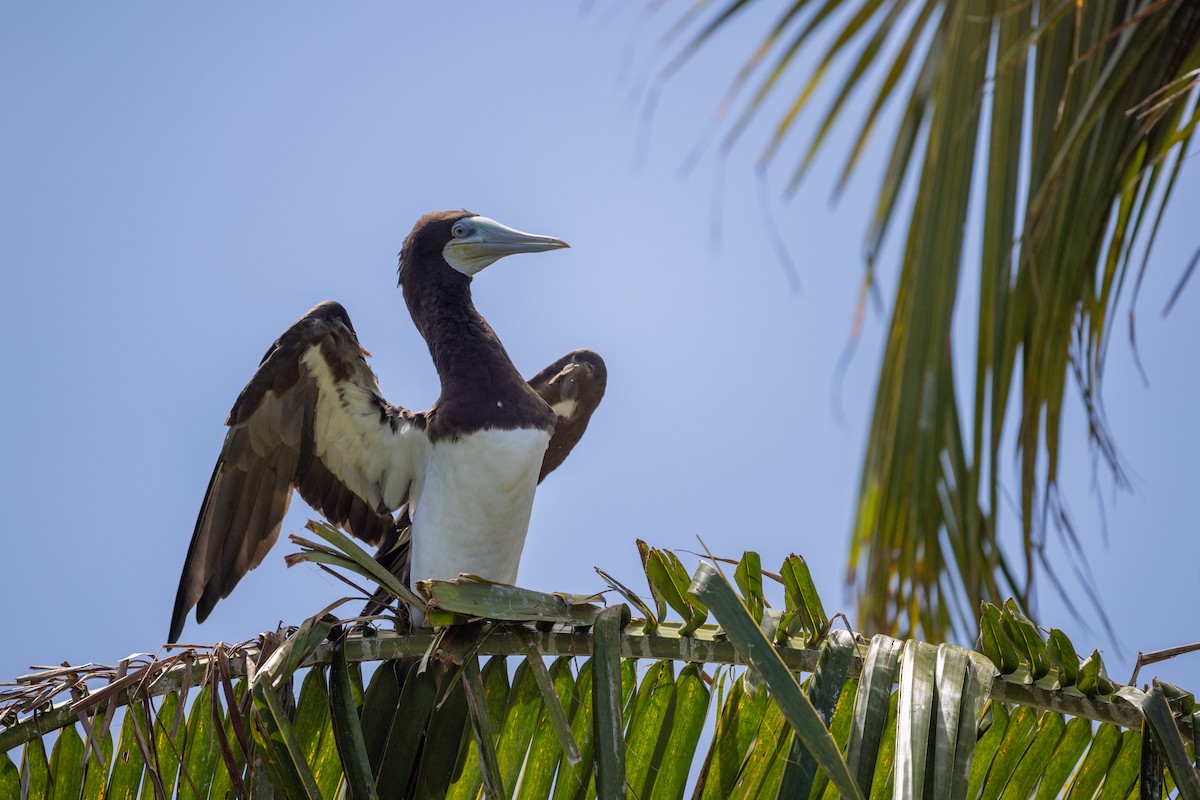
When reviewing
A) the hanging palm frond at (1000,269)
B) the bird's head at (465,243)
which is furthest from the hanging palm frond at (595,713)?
the bird's head at (465,243)

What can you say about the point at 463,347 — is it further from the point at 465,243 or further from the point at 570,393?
the point at 570,393

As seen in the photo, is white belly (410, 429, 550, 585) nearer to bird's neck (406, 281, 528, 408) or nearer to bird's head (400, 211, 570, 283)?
bird's neck (406, 281, 528, 408)

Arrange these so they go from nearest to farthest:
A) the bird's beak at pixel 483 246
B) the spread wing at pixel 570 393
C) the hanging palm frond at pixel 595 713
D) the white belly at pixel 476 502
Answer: the hanging palm frond at pixel 595 713 < the white belly at pixel 476 502 < the bird's beak at pixel 483 246 < the spread wing at pixel 570 393

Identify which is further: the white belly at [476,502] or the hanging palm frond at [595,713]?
the white belly at [476,502]

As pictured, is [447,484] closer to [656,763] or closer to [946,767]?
[656,763]

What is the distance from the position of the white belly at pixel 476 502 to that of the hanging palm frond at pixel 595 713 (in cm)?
122

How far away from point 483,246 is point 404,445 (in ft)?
1.98

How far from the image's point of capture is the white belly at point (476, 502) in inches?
125

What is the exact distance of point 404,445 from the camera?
141 inches

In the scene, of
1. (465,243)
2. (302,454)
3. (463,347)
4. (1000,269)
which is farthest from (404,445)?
(1000,269)

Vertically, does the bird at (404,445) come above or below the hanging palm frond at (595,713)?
above

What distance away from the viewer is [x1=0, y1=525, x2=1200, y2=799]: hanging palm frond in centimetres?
143

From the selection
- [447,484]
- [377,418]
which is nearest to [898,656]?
[447,484]

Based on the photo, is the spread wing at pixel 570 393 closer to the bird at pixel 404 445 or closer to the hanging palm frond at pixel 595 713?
the bird at pixel 404 445
